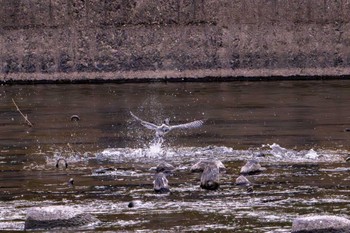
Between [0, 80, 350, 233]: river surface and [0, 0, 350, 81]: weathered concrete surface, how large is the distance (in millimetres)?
10188

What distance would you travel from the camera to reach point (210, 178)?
1497cm

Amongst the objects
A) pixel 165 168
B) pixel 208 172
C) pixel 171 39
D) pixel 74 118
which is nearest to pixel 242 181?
pixel 208 172

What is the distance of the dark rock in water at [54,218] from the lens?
1228 cm

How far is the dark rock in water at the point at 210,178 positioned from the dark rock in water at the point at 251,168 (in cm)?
72

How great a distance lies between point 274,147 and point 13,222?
6.72 metres

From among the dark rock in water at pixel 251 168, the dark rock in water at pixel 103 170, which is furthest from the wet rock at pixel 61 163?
the dark rock in water at pixel 251 168

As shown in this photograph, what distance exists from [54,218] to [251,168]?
448cm

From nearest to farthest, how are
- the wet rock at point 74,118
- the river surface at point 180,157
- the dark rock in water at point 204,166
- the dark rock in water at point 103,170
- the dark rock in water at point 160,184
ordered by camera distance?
the river surface at point 180,157, the dark rock in water at point 160,184, the dark rock in water at point 204,166, the dark rock in water at point 103,170, the wet rock at point 74,118

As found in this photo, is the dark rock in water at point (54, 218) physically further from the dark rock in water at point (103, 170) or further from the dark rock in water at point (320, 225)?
the dark rock in water at point (103, 170)

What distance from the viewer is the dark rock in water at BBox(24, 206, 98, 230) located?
12.3 m

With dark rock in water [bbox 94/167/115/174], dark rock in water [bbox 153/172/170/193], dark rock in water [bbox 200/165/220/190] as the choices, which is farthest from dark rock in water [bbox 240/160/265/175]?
dark rock in water [bbox 94/167/115/174]

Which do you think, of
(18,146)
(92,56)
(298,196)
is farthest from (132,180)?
(92,56)

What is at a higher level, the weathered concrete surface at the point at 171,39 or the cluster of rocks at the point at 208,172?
the cluster of rocks at the point at 208,172

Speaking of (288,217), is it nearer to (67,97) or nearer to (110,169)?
(110,169)
